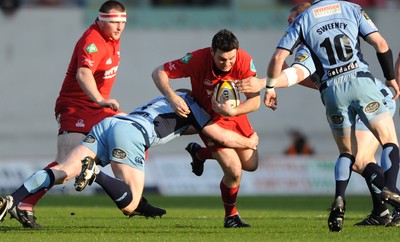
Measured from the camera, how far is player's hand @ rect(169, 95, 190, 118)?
959cm

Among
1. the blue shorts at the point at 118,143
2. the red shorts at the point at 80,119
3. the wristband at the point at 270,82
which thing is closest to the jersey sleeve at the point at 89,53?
the red shorts at the point at 80,119

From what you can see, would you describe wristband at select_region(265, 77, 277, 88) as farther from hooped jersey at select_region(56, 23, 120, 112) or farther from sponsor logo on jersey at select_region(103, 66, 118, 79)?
sponsor logo on jersey at select_region(103, 66, 118, 79)

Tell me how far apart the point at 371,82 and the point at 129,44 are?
20.9 m

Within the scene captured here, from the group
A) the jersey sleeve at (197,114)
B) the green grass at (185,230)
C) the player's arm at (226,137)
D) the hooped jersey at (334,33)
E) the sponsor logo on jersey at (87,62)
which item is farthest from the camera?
the sponsor logo on jersey at (87,62)

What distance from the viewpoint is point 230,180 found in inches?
398

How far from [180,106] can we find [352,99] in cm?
169

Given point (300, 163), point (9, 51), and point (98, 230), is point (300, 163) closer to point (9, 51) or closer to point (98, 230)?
point (9, 51)

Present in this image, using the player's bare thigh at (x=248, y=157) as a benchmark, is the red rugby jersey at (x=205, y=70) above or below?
above

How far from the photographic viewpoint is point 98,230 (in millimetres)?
9664

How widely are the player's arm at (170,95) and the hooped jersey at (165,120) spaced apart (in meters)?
0.30

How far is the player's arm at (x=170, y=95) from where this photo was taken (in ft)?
31.5

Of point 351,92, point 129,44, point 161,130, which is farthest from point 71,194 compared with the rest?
point 351,92

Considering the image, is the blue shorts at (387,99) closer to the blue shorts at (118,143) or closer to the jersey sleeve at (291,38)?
the jersey sleeve at (291,38)

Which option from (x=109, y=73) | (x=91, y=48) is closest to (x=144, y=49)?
(x=109, y=73)
